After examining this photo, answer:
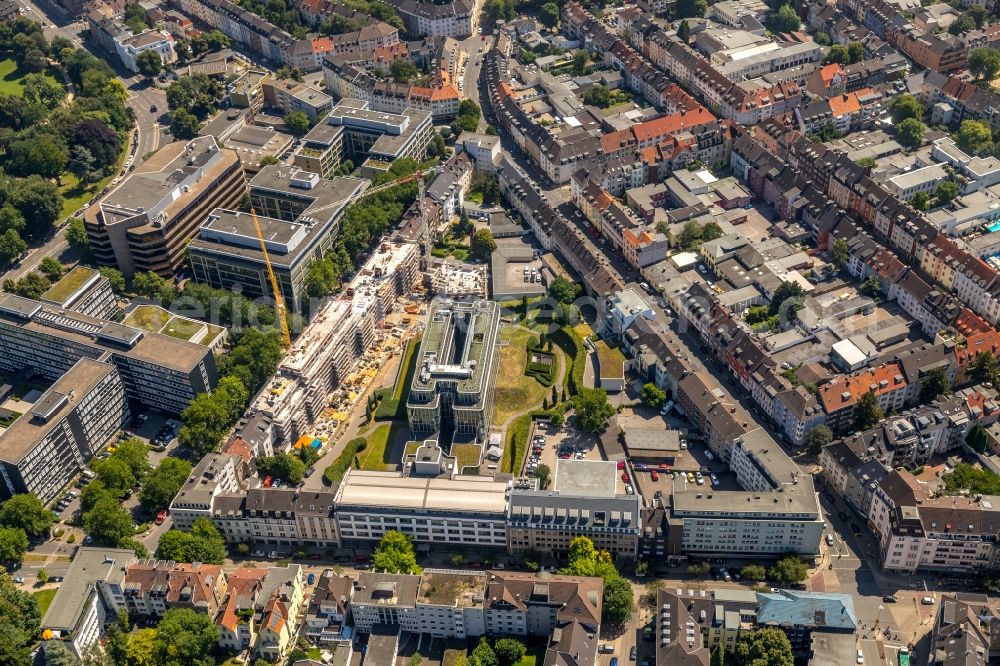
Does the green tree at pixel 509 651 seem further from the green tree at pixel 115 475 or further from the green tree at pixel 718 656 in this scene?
the green tree at pixel 115 475

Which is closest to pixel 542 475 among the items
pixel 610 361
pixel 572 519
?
pixel 572 519

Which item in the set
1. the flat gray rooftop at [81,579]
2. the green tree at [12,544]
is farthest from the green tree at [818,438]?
the green tree at [12,544]

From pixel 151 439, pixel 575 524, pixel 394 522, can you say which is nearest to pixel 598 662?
pixel 575 524

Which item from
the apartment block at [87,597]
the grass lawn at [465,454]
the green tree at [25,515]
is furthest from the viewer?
the grass lawn at [465,454]

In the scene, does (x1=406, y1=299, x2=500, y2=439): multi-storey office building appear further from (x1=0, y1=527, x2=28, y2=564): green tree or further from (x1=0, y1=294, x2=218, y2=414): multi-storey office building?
(x1=0, y1=527, x2=28, y2=564): green tree

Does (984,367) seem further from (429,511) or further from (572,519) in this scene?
(429,511)

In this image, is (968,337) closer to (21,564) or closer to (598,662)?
(598,662)
